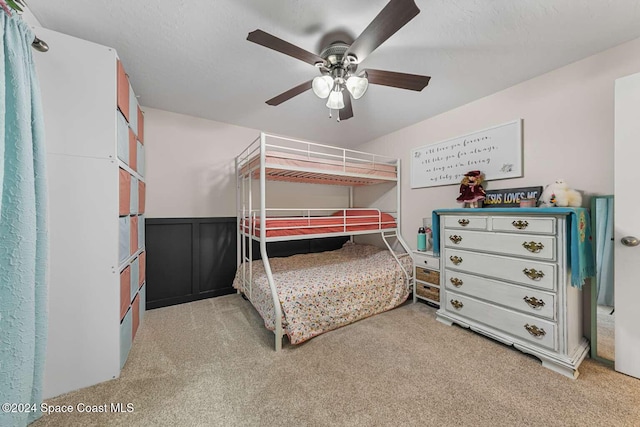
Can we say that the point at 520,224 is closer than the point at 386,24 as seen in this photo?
No

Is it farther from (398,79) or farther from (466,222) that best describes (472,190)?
(398,79)

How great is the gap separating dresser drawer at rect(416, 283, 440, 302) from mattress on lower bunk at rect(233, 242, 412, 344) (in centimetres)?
15

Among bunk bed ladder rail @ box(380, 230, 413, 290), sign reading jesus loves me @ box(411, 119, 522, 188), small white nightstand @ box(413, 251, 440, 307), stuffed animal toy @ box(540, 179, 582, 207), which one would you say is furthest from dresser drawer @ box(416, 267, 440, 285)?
stuffed animal toy @ box(540, 179, 582, 207)

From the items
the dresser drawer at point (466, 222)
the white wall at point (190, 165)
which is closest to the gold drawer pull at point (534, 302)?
the dresser drawer at point (466, 222)

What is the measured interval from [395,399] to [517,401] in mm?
721

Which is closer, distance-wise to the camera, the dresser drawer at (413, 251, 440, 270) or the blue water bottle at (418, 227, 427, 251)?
the dresser drawer at (413, 251, 440, 270)

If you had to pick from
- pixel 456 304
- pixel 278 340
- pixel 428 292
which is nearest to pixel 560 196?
pixel 456 304

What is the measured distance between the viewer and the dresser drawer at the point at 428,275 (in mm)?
2562

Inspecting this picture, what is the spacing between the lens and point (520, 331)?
5.87ft

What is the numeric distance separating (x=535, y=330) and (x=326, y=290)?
163 cm

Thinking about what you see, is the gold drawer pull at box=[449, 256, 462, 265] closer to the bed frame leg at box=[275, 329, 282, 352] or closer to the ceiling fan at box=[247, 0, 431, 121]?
the ceiling fan at box=[247, 0, 431, 121]

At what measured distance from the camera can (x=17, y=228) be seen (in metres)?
1.03

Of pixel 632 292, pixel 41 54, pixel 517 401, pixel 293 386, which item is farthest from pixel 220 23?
pixel 632 292

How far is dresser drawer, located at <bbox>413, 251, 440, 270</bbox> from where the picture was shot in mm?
2582
